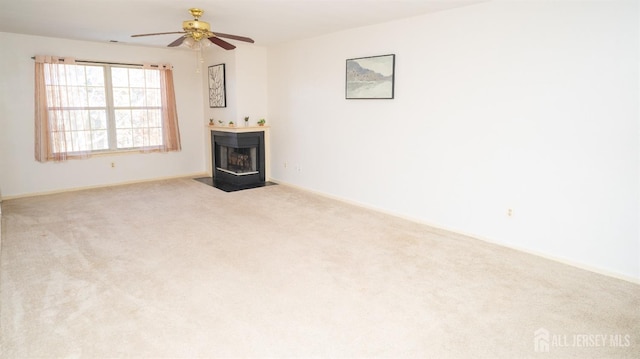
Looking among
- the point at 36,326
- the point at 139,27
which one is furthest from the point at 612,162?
the point at 139,27

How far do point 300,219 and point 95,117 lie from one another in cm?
407

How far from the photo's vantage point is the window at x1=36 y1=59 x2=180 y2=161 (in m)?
5.98

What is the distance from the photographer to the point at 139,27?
198 inches

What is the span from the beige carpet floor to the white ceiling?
2.34 metres

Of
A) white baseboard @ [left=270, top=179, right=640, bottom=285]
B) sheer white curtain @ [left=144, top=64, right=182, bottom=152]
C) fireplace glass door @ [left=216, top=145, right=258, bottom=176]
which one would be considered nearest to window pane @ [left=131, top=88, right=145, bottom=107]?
sheer white curtain @ [left=144, top=64, right=182, bottom=152]

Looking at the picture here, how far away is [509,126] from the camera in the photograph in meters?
3.80

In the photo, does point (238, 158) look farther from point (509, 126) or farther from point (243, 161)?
point (509, 126)

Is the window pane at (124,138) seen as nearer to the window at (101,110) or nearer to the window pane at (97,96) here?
the window at (101,110)

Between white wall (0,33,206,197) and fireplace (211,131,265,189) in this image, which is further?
fireplace (211,131,265,189)

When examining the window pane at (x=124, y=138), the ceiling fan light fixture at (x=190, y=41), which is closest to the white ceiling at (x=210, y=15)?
the ceiling fan light fixture at (x=190, y=41)

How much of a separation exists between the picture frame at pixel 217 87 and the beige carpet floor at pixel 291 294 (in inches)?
118

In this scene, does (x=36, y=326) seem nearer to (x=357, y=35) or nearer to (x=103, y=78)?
(x=357, y=35)

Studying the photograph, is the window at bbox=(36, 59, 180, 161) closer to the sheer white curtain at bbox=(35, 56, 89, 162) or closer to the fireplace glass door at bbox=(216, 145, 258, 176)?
the sheer white curtain at bbox=(35, 56, 89, 162)

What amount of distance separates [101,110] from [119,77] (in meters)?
0.63
